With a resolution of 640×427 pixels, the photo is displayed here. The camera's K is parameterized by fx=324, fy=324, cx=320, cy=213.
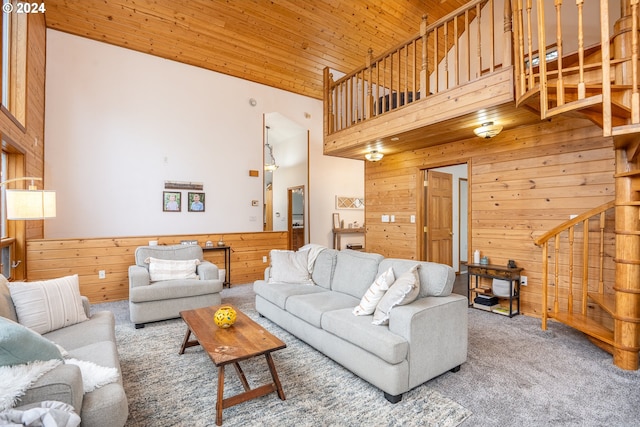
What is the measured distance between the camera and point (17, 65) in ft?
11.6

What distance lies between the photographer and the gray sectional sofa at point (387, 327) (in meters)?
2.11

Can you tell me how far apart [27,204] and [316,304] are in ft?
7.45

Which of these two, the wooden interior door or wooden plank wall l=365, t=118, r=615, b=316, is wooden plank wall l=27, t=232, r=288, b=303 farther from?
wooden plank wall l=365, t=118, r=615, b=316

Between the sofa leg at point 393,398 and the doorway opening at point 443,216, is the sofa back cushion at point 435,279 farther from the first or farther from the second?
the doorway opening at point 443,216

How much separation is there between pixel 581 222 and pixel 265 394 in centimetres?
357

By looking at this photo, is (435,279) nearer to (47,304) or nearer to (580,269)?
(580,269)

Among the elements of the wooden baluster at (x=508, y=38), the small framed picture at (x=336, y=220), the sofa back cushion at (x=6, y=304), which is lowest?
the sofa back cushion at (x=6, y=304)

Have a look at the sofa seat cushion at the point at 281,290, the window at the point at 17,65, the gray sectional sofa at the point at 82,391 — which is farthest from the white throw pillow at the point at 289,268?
the window at the point at 17,65

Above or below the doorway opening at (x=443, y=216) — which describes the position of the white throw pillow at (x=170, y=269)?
below

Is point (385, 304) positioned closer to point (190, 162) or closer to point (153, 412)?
point (153, 412)

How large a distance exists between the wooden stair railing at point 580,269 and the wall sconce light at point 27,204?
14.5 ft

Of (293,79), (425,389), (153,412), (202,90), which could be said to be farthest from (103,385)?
(293,79)

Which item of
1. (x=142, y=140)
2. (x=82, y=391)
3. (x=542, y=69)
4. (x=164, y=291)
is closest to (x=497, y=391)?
(x=542, y=69)

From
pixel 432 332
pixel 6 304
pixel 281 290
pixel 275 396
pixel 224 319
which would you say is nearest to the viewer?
pixel 6 304
